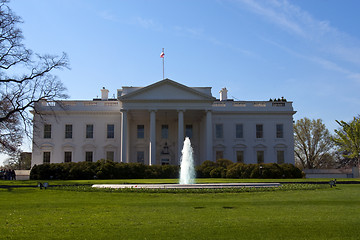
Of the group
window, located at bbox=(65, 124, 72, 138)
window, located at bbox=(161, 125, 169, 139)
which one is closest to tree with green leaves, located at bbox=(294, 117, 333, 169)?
window, located at bbox=(161, 125, 169, 139)

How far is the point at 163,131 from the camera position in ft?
178

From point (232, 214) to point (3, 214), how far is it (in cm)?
722

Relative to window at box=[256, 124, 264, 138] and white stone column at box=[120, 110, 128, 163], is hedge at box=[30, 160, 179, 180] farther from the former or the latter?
window at box=[256, 124, 264, 138]

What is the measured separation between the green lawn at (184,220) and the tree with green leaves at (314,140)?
57365 mm

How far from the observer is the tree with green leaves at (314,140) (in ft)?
229

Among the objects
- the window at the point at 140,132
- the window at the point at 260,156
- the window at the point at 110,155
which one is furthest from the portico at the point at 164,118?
the window at the point at 260,156

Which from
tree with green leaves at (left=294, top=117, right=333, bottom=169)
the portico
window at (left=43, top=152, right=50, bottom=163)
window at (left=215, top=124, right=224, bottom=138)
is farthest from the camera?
tree with green leaves at (left=294, top=117, right=333, bottom=169)

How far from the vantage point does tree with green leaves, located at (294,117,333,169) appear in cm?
6988

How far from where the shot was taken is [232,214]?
470 inches

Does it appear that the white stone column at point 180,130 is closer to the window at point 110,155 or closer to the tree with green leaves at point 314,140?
the window at point 110,155

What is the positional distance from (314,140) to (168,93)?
33868 millimetres

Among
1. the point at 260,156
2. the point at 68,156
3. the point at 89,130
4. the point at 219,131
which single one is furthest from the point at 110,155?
the point at 260,156

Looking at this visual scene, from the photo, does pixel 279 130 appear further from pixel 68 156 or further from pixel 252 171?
pixel 68 156

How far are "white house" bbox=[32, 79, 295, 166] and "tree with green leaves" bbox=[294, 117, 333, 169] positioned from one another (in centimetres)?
1701
